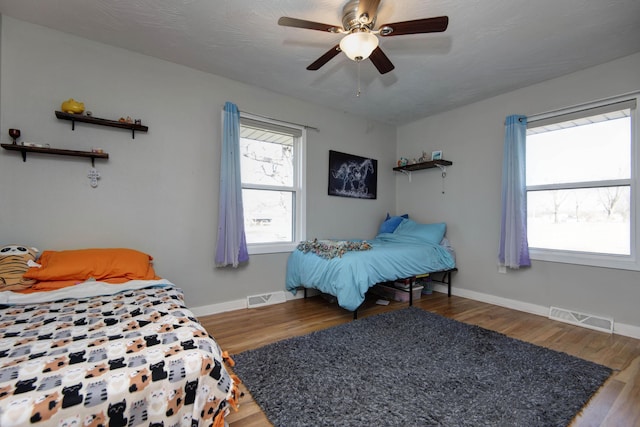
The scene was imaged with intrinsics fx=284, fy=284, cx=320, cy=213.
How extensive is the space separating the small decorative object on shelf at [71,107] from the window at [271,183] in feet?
4.74

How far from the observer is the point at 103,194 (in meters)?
2.54

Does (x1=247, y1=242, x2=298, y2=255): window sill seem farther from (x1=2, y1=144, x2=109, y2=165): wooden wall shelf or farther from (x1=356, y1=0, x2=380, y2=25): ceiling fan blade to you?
(x1=356, y1=0, x2=380, y2=25): ceiling fan blade

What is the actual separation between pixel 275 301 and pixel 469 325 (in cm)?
211

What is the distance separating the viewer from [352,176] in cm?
420

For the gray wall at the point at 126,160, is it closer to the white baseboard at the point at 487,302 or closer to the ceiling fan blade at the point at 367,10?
the white baseboard at the point at 487,302

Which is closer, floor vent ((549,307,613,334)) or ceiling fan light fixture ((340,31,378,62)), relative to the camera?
ceiling fan light fixture ((340,31,378,62))

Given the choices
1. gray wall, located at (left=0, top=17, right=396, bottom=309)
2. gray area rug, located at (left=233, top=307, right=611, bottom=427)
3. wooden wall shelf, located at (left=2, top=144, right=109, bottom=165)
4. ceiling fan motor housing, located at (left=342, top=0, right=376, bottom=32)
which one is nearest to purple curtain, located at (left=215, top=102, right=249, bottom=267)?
gray wall, located at (left=0, top=17, right=396, bottom=309)

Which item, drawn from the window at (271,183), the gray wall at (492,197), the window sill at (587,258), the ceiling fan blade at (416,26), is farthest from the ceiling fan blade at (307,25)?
the window sill at (587,258)

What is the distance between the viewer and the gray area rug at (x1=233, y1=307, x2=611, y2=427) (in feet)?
5.00

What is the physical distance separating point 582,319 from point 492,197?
152 centimetres

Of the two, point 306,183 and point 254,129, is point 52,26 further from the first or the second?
point 306,183

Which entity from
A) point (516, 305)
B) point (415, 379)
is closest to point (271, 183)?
→ point (415, 379)

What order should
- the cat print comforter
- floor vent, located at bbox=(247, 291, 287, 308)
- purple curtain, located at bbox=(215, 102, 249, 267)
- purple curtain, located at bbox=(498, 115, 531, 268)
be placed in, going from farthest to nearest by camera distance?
floor vent, located at bbox=(247, 291, 287, 308)
purple curtain, located at bbox=(498, 115, 531, 268)
purple curtain, located at bbox=(215, 102, 249, 267)
the cat print comforter

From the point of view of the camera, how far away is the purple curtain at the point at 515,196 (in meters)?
3.16
